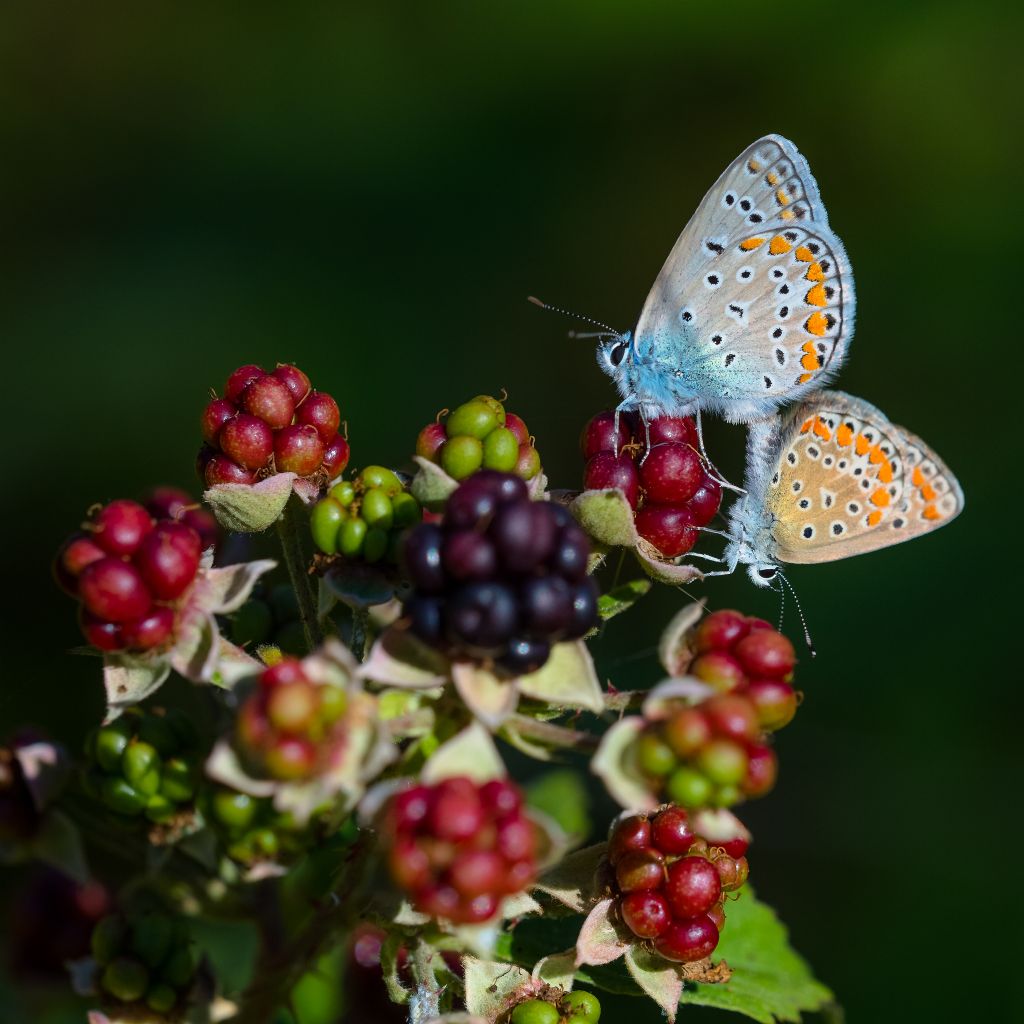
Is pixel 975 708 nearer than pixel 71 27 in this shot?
Yes

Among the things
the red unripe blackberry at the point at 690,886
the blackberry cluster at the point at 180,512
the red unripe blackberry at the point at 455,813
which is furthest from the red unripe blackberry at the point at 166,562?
the red unripe blackberry at the point at 690,886

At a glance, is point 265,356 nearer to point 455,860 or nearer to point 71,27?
point 71,27

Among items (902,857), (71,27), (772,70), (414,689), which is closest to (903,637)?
(902,857)

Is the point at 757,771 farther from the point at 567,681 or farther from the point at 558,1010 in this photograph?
the point at 558,1010

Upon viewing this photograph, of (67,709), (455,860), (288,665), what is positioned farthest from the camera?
(67,709)

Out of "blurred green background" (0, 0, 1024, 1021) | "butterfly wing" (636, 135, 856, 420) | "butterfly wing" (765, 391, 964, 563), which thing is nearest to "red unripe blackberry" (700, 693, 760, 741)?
"butterfly wing" (765, 391, 964, 563)

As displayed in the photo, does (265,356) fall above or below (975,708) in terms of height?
above

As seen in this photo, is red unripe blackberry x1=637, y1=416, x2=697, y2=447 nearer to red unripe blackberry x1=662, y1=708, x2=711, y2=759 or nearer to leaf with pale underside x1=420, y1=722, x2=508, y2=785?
red unripe blackberry x1=662, y1=708, x2=711, y2=759

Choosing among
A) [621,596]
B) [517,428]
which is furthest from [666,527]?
[517,428]

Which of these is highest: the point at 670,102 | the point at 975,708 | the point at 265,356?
the point at 670,102
